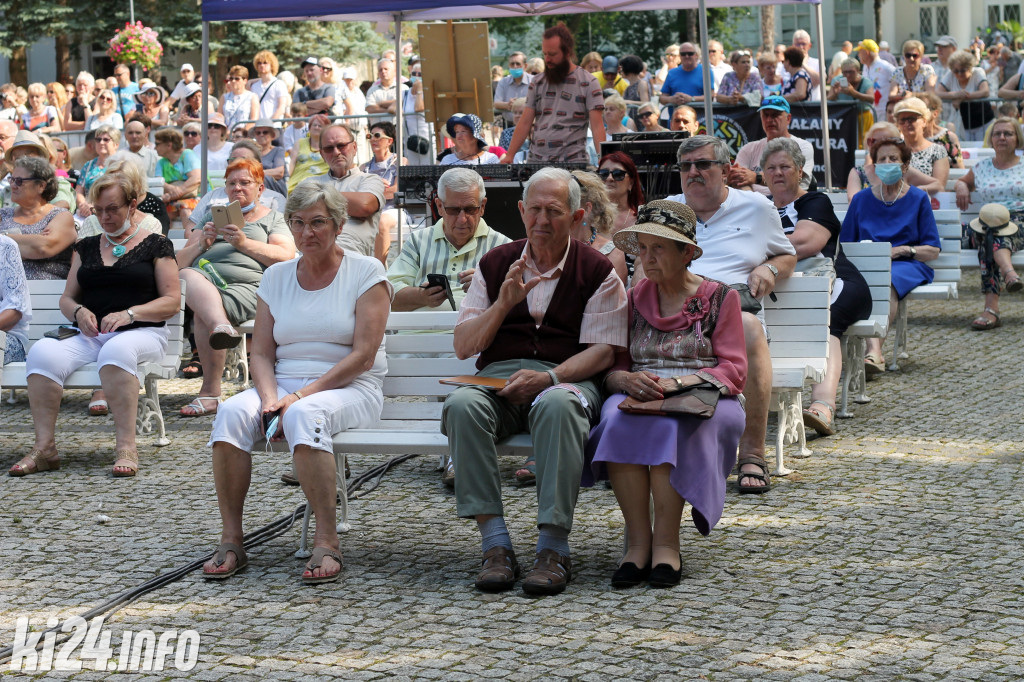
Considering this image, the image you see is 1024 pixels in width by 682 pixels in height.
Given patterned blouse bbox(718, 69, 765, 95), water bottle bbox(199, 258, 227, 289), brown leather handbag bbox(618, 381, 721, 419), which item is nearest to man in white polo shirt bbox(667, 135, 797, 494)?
brown leather handbag bbox(618, 381, 721, 419)

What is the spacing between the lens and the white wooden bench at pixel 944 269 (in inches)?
376

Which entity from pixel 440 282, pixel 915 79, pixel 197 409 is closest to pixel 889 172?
pixel 440 282

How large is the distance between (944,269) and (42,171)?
6258mm

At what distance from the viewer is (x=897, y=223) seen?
9.55m

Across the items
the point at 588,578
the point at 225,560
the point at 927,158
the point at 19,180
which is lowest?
the point at 588,578

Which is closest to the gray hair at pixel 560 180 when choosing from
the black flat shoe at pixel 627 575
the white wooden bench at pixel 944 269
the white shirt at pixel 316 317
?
the white shirt at pixel 316 317

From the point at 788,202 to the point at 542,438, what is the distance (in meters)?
3.02

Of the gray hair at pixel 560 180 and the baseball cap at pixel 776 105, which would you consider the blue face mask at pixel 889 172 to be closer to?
the baseball cap at pixel 776 105

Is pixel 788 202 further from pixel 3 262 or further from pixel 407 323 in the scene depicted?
pixel 3 262

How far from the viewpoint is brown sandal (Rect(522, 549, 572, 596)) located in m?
5.02

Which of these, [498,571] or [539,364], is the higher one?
[539,364]

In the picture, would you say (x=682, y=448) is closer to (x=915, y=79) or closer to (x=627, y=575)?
(x=627, y=575)

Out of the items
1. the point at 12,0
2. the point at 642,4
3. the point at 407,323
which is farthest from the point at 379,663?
the point at 12,0

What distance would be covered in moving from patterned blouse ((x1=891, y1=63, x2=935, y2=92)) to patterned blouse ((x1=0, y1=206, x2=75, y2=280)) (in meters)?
10.9
